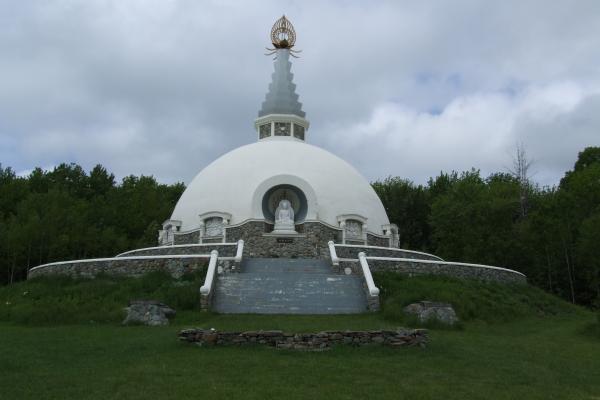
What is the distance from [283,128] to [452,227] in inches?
351

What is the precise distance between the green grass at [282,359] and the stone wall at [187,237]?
8.07 m

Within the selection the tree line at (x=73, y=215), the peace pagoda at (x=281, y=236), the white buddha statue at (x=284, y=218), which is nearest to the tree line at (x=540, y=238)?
the peace pagoda at (x=281, y=236)

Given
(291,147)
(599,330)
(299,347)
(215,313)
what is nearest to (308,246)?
(291,147)

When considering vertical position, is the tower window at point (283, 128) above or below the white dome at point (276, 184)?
above

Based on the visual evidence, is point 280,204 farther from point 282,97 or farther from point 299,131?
point 282,97

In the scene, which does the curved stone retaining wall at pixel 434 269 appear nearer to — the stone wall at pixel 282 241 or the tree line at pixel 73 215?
the stone wall at pixel 282 241

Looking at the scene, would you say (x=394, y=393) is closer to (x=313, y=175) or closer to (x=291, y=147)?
(x=313, y=175)

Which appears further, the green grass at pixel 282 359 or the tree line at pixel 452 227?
the tree line at pixel 452 227

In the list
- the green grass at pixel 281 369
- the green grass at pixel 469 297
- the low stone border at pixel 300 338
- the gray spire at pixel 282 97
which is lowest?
the green grass at pixel 281 369

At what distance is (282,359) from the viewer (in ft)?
28.2

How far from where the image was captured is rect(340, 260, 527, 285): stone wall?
17.0 m

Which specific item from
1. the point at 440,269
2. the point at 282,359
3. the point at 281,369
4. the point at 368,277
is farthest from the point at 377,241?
the point at 281,369

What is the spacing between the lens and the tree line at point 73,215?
81.4 feet

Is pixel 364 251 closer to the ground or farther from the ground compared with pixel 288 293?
farther from the ground
